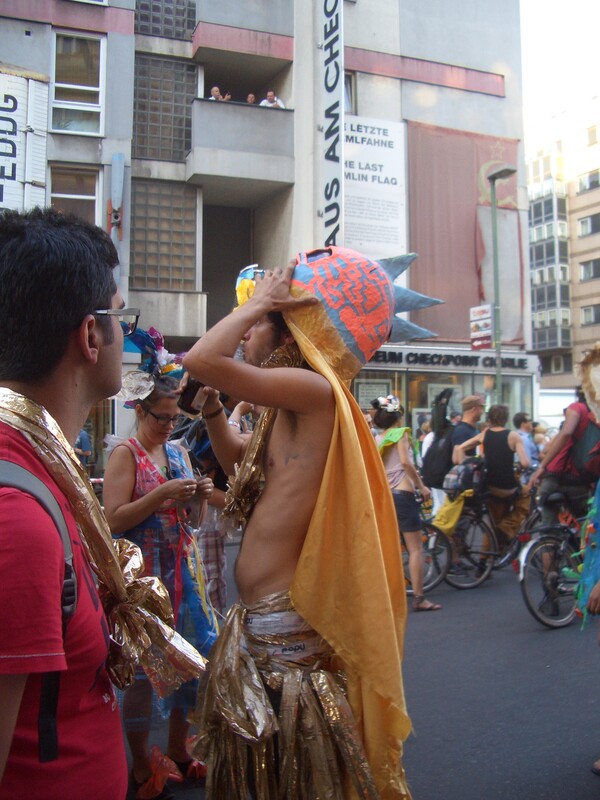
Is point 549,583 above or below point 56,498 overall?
below

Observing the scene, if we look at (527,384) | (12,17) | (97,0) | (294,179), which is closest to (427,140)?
(294,179)

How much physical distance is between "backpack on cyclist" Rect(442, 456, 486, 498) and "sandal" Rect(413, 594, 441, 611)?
1.35 metres

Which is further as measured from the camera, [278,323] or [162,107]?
[162,107]

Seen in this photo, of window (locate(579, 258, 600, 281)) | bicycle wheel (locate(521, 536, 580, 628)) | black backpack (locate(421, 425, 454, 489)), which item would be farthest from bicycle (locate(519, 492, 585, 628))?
window (locate(579, 258, 600, 281))

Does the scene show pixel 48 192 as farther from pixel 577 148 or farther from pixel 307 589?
pixel 577 148

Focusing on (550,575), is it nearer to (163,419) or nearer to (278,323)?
(163,419)

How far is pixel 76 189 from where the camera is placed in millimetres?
16172

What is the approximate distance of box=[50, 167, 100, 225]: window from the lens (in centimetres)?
1605

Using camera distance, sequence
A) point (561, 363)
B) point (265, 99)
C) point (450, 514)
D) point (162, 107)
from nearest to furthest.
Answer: point (450, 514), point (162, 107), point (265, 99), point (561, 363)

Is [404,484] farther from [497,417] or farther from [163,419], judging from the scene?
[163,419]

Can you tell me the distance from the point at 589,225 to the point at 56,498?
5796 cm

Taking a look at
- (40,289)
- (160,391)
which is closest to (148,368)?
(160,391)

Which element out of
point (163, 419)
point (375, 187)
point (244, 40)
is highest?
point (244, 40)

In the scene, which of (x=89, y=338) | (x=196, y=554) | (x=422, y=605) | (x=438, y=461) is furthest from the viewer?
(x=438, y=461)
